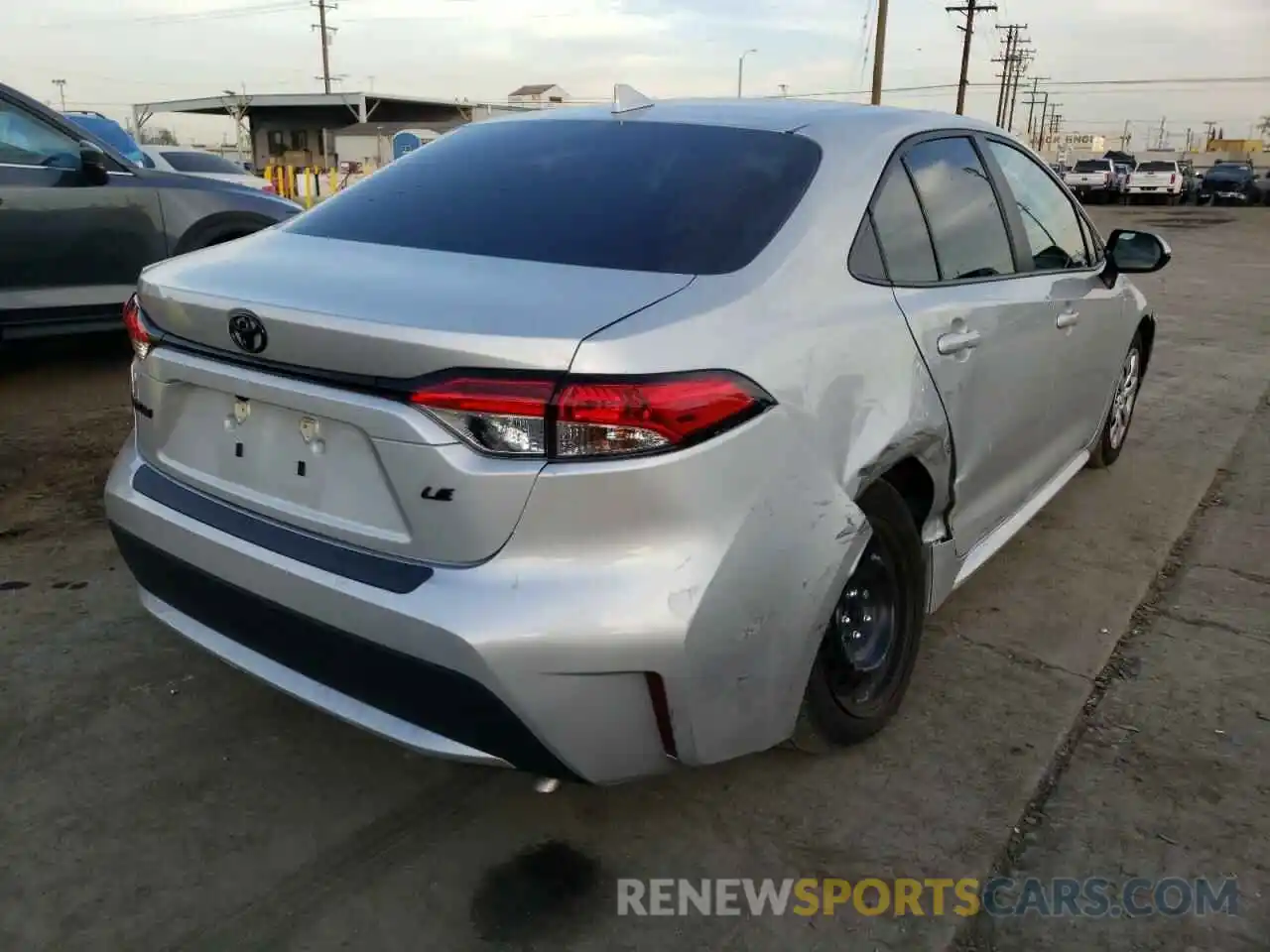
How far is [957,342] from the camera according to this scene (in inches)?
110

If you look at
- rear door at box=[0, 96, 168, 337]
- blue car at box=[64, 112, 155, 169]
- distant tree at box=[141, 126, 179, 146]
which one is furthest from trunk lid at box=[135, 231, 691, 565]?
distant tree at box=[141, 126, 179, 146]

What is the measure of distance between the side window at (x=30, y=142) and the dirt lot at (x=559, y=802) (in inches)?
119

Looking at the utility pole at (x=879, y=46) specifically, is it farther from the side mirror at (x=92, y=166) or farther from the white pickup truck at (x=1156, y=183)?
the side mirror at (x=92, y=166)

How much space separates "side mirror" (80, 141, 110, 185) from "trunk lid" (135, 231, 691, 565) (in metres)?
4.04

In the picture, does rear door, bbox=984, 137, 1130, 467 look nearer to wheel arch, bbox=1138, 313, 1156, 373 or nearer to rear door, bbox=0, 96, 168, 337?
wheel arch, bbox=1138, 313, 1156, 373

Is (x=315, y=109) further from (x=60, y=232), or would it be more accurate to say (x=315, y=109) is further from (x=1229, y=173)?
(x=60, y=232)

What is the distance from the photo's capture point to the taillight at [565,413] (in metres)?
1.87

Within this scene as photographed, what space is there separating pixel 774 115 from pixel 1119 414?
3.10 meters

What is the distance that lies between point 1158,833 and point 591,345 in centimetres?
180

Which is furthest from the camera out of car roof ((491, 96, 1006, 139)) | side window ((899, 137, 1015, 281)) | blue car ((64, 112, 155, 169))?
blue car ((64, 112, 155, 169))

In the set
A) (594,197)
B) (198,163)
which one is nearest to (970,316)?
(594,197)

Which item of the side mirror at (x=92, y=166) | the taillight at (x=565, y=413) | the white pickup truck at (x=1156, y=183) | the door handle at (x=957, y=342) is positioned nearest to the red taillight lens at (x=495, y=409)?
the taillight at (x=565, y=413)

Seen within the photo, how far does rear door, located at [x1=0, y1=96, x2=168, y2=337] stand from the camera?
564 centimetres

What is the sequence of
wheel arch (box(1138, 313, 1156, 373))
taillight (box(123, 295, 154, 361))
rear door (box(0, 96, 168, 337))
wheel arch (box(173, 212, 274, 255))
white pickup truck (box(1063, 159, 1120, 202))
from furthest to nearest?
white pickup truck (box(1063, 159, 1120, 202)) < wheel arch (box(173, 212, 274, 255)) < rear door (box(0, 96, 168, 337)) < wheel arch (box(1138, 313, 1156, 373)) < taillight (box(123, 295, 154, 361))
